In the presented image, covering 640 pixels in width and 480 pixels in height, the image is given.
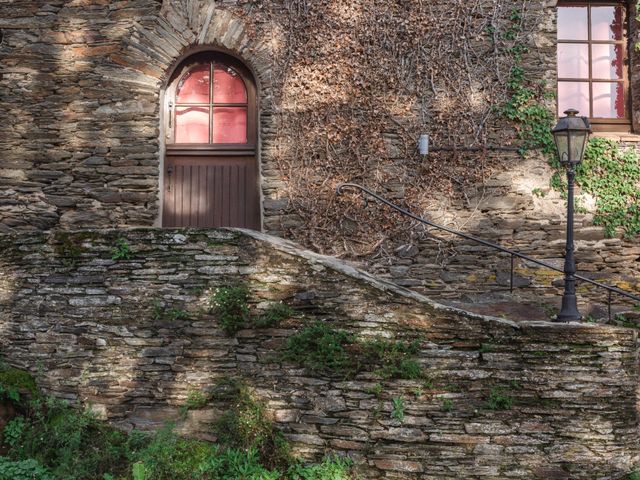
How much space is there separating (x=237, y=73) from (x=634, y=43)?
5.16 m

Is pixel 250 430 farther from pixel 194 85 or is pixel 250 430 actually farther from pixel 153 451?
pixel 194 85

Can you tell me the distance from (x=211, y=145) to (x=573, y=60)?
491cm

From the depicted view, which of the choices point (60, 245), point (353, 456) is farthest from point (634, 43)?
point (60, 245)

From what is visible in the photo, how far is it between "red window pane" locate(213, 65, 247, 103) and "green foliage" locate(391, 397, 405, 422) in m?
4.45

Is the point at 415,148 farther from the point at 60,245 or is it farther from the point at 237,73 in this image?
the point at 60,245

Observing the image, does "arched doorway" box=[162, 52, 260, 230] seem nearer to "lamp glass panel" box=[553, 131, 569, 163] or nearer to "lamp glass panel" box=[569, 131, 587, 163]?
"lamp glass panel" box=[553, 131, 569, 163]

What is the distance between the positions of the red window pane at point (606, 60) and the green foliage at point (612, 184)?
1.12 meters

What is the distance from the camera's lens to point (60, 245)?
16.3 ft

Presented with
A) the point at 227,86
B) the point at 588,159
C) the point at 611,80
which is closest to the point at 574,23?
the point at 611,80

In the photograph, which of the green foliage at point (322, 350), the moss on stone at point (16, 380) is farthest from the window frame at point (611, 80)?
the moss on stone at point (16, 380)

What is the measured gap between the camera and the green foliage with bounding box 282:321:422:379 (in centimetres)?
442

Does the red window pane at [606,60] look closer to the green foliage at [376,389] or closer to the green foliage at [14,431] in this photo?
the green foliage at [376,389]

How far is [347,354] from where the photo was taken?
448cm

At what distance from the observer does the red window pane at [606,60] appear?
24.3 feet
